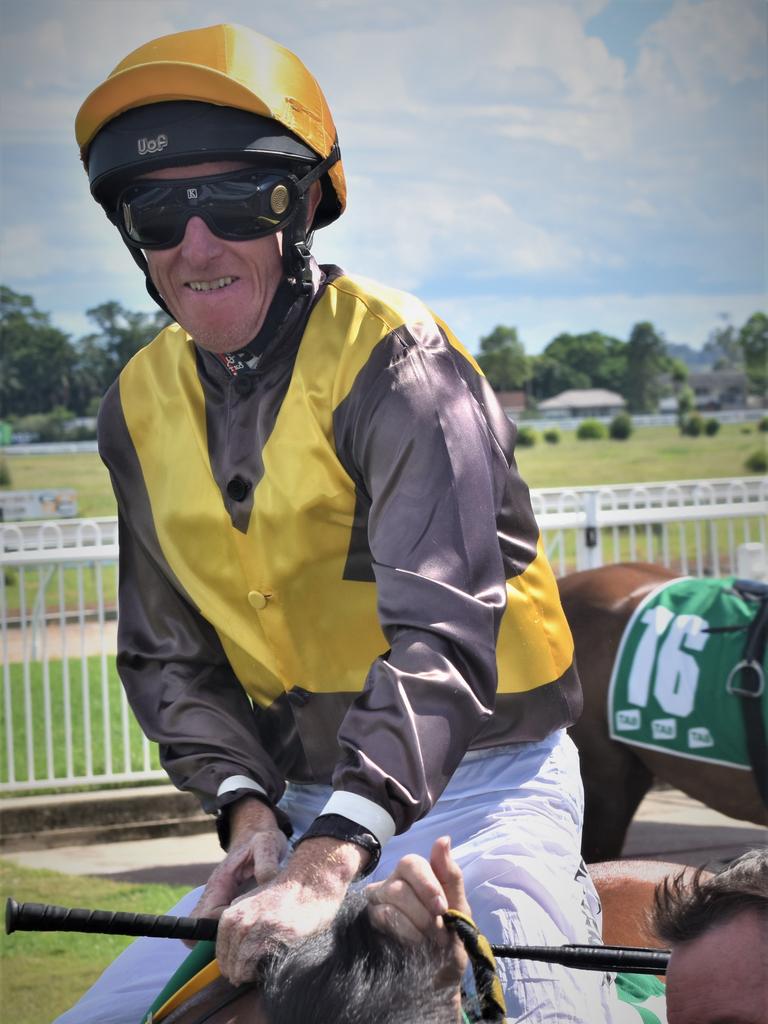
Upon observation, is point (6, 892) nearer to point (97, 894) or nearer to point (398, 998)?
point (97, 894)

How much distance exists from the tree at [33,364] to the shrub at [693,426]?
67.4 feet

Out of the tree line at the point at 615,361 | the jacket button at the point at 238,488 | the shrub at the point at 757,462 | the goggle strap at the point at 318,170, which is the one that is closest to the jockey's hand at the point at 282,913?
the jacket button at the point at 238,488

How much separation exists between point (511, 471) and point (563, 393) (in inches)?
1274

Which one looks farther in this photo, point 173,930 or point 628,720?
point 628,720

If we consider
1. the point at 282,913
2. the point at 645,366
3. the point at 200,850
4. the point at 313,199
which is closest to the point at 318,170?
the point at 313,199

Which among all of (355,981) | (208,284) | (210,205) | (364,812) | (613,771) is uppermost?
(210,205)

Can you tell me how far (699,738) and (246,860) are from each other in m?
2.74

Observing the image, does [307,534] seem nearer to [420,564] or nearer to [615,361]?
[420,564]

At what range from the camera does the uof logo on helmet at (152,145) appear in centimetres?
168

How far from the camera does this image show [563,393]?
1325 inches

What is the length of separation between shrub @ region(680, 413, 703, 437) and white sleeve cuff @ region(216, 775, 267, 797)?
34.0 metres

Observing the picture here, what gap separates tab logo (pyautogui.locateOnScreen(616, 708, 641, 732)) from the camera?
4117mm

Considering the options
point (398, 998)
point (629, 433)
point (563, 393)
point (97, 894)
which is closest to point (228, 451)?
point (398, 998)

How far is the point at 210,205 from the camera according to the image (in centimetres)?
171
